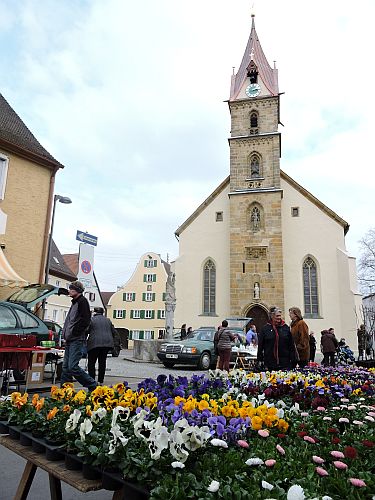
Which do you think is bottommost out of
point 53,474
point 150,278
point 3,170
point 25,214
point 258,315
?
point 53,474

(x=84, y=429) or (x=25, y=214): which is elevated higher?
(x=25, y=214)

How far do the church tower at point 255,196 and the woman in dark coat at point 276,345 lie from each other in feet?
60.9

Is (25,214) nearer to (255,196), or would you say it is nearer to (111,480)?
(111,480)

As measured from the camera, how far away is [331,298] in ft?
87.1

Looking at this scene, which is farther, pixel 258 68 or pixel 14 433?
pixel 258 68

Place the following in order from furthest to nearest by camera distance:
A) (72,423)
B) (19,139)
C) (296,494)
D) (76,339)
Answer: (19,139) → (76,339) → (72,423) → (296,494)

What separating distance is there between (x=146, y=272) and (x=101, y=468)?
49.8 meters

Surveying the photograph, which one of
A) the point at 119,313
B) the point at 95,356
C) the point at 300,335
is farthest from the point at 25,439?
the point at 119,313

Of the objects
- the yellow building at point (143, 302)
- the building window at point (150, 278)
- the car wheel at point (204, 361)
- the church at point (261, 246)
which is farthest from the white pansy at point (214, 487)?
the building window at point (150, 278)

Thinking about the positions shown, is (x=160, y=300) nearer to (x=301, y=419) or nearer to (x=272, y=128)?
(x=272, y=128)

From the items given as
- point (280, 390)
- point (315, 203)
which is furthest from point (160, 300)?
point (280, 390)

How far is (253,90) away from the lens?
31.6m

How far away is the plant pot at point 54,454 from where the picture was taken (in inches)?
100

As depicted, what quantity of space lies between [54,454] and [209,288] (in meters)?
26.3
